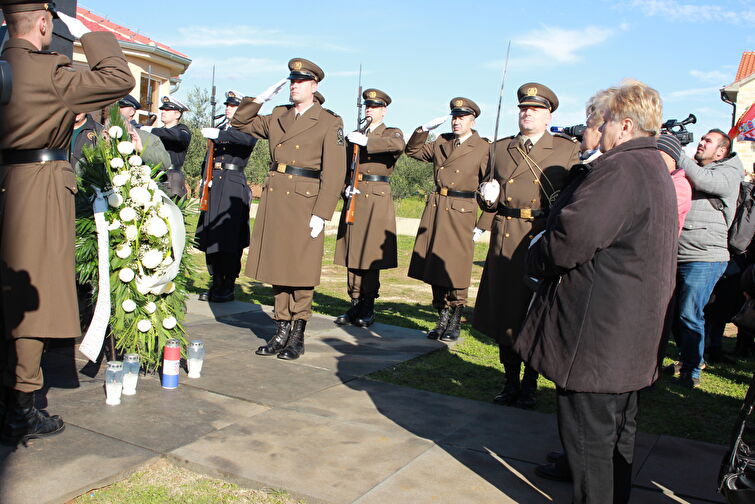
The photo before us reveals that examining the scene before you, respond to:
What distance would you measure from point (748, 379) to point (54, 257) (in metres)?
5.61

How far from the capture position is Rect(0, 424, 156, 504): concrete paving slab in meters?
3.14

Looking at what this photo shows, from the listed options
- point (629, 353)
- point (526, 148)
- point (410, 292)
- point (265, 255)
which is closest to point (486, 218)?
point (526, 148)

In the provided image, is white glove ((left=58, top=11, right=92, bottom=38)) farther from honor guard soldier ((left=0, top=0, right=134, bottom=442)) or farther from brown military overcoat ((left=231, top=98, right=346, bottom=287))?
brown military overcoat ((left=231, top=98, right=346, bottom=287))

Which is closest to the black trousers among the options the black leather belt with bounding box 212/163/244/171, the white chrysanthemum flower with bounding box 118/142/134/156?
the white chrysanthemum flower with bounding box 118/142/134/156

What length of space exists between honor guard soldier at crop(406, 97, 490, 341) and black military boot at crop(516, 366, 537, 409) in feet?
6.70

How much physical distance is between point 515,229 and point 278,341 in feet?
6.99

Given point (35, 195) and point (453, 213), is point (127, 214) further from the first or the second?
point (453, 213)

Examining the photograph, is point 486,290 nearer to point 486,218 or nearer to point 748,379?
point 486,218

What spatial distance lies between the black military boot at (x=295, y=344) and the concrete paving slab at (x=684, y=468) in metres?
2.73

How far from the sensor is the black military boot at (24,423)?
12.0 feet

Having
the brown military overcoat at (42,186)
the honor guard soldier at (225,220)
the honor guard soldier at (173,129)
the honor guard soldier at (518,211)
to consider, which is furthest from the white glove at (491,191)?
the honor guard soldier at (173,129)

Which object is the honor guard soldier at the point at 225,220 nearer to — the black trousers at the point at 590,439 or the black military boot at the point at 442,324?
the black military boot at the point at 442,324

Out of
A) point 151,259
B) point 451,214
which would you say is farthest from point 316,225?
point 451,214

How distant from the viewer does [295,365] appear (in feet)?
18.6
